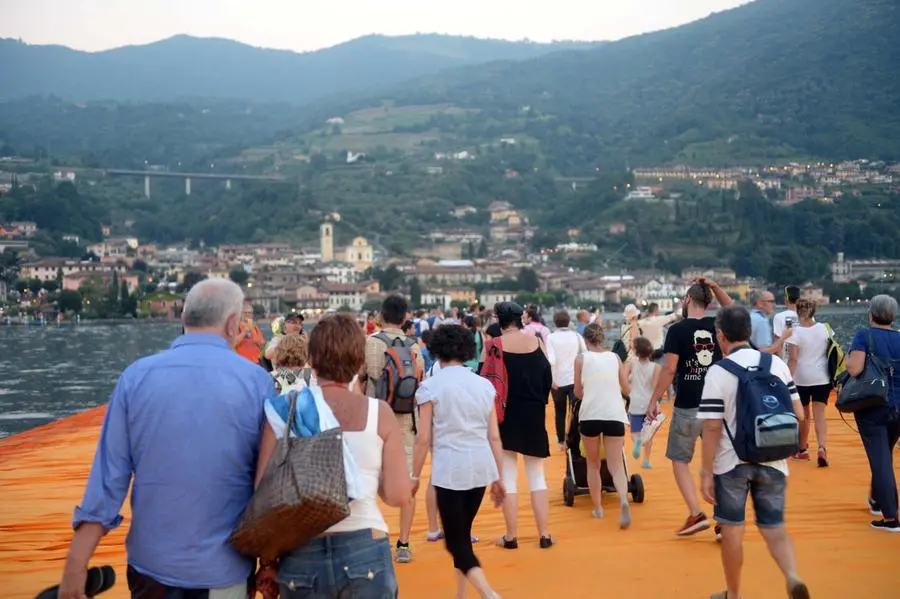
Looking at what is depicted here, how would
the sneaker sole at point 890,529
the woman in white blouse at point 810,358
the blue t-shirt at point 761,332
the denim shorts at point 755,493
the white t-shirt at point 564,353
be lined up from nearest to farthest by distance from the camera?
the denim shorts at point 755,493
the sneaker sole at point 890,529
the woman in white blouse at point 810,358
the white t-shirt at point 564,353
the blue t-shirt at point 761,332

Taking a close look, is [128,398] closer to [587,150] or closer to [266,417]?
[266,417]

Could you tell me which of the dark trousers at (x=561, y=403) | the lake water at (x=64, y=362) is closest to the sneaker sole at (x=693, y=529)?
the dark trousers at (x=561, y=403)

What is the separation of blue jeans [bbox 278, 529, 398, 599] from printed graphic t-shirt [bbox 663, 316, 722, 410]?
10.3 ft

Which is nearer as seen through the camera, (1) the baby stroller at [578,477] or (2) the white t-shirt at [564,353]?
(1) the baby stroller at [578,477]

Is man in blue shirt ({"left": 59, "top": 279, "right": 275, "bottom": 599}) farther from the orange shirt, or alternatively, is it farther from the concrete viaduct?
the concrete viaduct

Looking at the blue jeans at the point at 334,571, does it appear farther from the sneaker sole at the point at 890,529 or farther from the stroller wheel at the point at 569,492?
the stroller wheel at the point at 569,492

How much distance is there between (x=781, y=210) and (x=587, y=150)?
235ft

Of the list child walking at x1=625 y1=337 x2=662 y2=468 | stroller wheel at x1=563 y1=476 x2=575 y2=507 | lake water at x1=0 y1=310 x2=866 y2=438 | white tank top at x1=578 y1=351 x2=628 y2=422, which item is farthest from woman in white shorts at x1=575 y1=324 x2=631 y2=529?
lake water at x1=0 y1=310 x2=866 y2=438

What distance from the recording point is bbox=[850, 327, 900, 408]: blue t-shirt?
6.14m

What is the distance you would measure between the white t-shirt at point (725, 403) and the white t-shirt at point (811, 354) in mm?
3903

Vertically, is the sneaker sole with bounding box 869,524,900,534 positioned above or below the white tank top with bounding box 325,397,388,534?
below

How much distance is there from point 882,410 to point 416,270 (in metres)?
109

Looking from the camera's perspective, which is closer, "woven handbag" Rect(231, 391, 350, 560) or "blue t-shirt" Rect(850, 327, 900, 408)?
"woven handbag" Rect(231, 391, 350, 560)

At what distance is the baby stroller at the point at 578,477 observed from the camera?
731 cm
